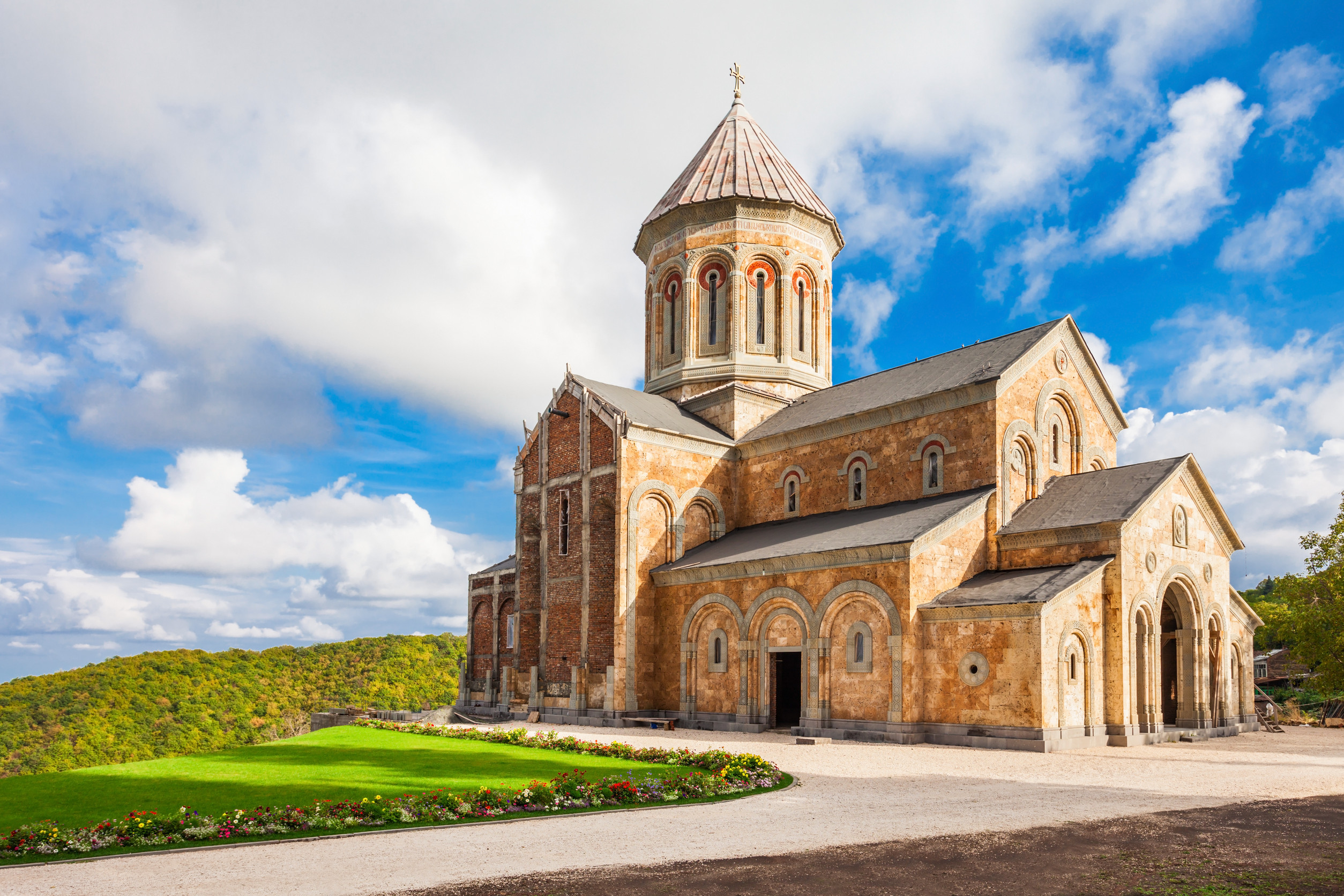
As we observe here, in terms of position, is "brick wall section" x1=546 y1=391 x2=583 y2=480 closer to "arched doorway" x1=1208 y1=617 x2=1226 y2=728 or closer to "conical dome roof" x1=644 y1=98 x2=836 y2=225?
"conical dome roof" x1=644 y1=98 x2=836 y2=225

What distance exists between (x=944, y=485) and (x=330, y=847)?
20448mm

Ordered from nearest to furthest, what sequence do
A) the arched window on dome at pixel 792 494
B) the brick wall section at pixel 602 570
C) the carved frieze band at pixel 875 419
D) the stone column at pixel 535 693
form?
the carved frieze band at pixel 875 419, the brick wall section at pixel 602 570, the arched window on dome at pixel 792 494, the stone column at pixel 535 693

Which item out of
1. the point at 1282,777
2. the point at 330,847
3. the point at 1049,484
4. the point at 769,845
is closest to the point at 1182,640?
the point at 1049,484

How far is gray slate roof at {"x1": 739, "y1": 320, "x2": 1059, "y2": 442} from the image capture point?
27547mm

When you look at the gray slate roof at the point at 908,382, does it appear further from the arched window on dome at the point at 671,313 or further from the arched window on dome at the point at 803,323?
the arched window on dome at the point at 671,313

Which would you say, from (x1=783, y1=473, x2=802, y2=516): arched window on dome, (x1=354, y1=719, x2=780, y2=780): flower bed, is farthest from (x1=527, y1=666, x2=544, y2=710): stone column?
(x1=783, y1=473, x2=802, y2=516): arched window on dome

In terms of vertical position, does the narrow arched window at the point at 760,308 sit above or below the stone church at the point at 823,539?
above

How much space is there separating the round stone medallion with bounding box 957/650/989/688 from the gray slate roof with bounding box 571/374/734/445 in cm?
1281

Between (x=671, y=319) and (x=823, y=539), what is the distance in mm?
14160

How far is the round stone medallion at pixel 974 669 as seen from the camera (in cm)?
2200

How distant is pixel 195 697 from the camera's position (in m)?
57.5

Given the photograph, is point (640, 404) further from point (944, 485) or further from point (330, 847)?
point (330, 847)

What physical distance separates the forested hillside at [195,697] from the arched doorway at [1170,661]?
1819 inches

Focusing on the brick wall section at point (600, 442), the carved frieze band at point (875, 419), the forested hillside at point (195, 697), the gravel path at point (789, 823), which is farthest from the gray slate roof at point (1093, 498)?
the forested hillside at point (195, 697)
